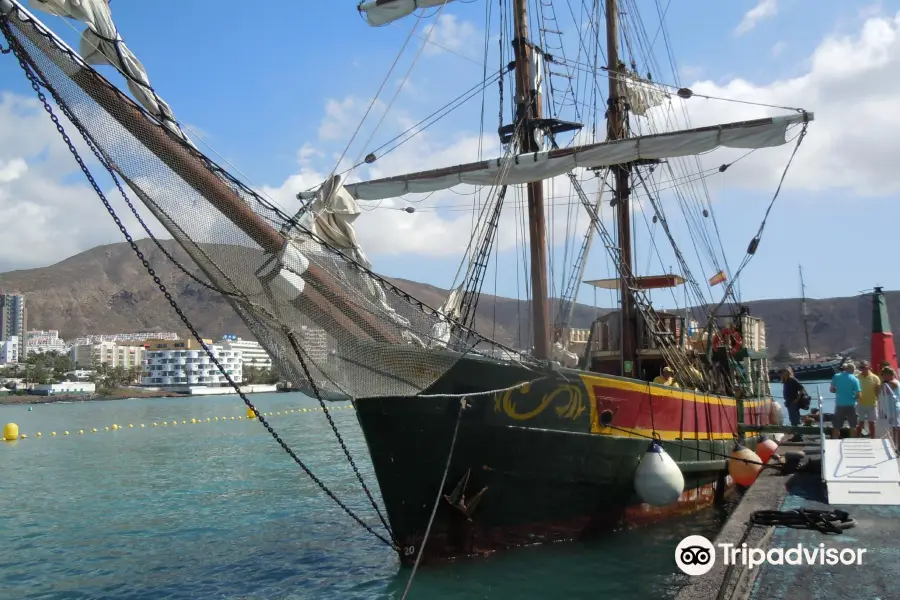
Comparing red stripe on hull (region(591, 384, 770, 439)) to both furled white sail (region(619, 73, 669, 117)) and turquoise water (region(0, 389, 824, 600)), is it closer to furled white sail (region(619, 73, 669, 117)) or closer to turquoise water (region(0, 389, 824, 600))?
turquoise water (region(0, 389, 824, 600))

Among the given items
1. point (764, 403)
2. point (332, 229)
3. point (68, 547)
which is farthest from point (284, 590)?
point (764, 403)

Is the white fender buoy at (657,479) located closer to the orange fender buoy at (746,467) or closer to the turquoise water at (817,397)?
the orange fender buoy at (746,467)

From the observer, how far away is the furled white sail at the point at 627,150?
1499 centimetres

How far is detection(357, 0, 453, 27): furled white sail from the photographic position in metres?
15.8

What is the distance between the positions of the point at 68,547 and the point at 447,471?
781cm

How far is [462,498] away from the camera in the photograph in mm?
9281

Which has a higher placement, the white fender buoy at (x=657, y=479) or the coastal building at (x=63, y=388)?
the coastal building at (x=63, y=388)

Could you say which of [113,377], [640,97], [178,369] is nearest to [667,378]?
[640,97]

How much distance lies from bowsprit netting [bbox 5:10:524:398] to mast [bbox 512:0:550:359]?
3.64 meters

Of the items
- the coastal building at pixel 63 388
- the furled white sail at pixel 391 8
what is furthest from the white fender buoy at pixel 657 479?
the coastal building at pixel 63 388

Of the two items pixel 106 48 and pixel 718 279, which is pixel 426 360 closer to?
pixel 106 48

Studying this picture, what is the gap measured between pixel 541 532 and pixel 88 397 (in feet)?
433

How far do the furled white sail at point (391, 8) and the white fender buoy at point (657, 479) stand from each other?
1029 cm

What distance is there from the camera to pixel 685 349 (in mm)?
15328
